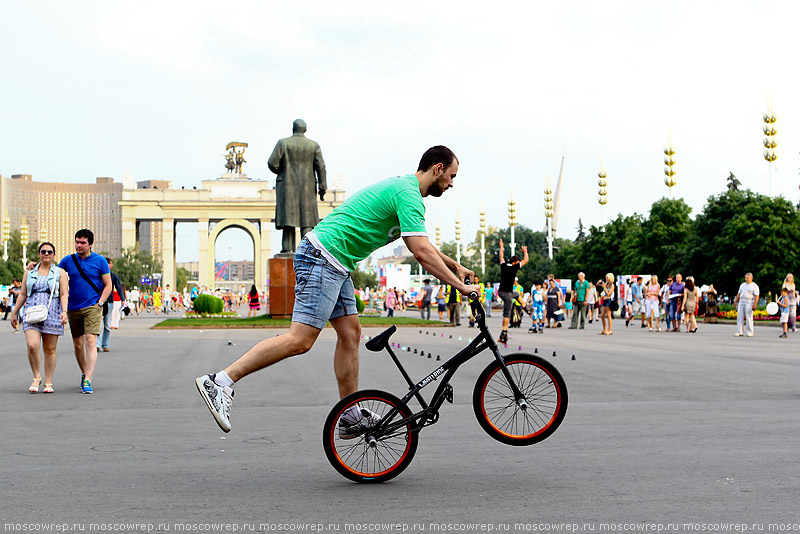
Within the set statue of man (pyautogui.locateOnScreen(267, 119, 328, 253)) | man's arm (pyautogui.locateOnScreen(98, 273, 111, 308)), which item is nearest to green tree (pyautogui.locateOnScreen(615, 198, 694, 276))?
statue of man (pyautogui.locateOnScreen(267, 119, 328, 253))

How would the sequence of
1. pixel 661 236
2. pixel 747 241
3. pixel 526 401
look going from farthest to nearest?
pixel 661 236
pixel 747 241
pixel 526 401

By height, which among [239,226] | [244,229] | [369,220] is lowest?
[369,220]

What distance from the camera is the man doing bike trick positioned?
5.91 meters

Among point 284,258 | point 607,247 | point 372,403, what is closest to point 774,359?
point 372,403

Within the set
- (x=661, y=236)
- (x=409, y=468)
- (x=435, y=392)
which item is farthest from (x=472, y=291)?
(x=661, y=236)

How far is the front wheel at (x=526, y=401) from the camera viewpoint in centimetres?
626

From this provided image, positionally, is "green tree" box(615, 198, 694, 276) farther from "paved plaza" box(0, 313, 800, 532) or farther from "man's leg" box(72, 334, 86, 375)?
"man's leg" box(72, 334, 86, 375)

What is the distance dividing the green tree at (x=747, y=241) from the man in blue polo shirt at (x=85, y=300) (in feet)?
125

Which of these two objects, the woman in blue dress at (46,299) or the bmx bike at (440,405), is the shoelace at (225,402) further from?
the woman in blue dress at (46,299)

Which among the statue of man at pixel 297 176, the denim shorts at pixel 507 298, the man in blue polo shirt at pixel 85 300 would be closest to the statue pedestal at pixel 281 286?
the statue of man at pixel 297 176

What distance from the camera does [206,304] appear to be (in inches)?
1591

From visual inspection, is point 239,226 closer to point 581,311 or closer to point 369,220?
point 581,311

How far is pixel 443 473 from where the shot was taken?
6.17m

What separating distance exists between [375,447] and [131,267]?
329 ft
